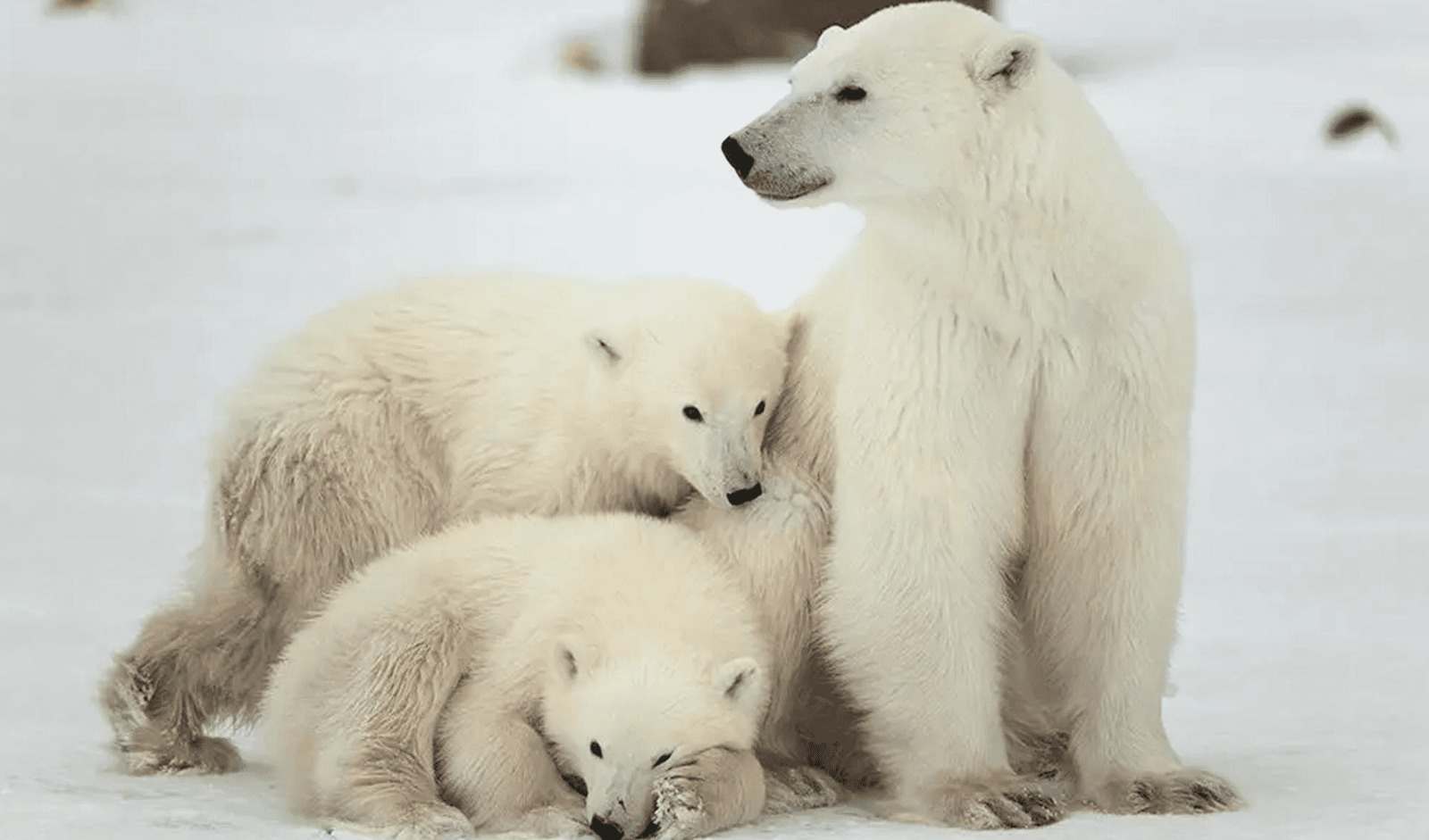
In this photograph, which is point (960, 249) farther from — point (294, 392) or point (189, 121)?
point (189, 121)

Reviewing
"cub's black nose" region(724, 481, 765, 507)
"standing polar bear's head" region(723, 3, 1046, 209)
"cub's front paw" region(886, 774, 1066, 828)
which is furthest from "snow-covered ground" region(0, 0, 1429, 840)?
"standing polar bear's head" region(723, 3, 1046, 209)

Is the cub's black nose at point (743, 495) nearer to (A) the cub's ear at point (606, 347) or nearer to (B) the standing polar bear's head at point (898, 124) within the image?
(A) the cub's ear at point (606, 347)

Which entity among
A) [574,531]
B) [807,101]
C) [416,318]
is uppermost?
[807,101]

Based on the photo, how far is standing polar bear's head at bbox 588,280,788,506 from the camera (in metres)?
4.80

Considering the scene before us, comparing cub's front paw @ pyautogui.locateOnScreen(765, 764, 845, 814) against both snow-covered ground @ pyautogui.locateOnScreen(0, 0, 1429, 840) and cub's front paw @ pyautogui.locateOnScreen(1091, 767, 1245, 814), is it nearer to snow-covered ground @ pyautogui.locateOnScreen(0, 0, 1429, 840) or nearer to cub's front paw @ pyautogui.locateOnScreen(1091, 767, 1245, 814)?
snow-covered ground @ pyautogui.locateOnScreen(0, 0, 1429, 840)

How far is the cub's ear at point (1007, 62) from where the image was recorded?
4.32 meters

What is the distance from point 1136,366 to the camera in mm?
4387

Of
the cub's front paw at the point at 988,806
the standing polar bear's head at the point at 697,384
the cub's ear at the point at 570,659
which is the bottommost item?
the cub's front paw at the point at 988,806

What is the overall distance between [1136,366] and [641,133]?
303 inches

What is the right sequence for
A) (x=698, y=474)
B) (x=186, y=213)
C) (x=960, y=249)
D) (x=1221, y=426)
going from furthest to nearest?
(x=186, y=213), (x=1221, y=426), (x=698, y=474), (x=960, y=249)

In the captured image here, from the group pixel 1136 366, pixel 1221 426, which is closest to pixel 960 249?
pixel 1136 366

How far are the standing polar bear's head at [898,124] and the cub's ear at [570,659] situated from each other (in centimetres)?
86

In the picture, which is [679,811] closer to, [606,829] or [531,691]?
[606,829]

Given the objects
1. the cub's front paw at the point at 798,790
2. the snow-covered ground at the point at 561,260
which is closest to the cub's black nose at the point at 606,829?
the snow-covered ground at the point at 561,260
